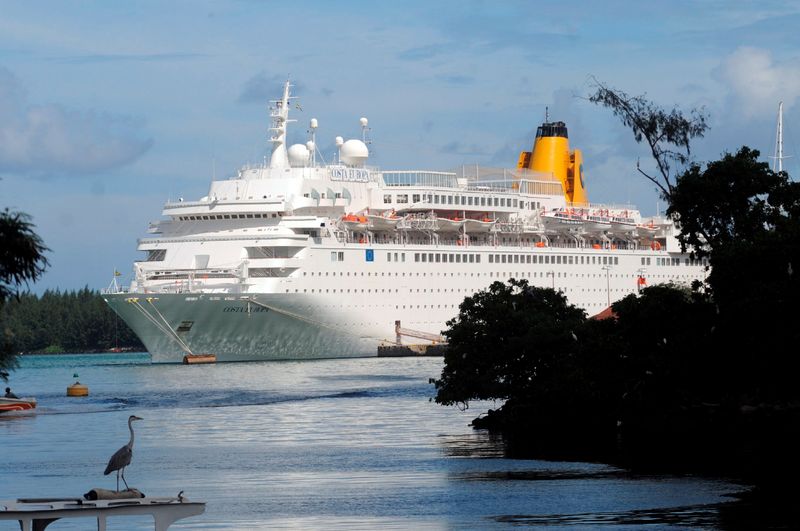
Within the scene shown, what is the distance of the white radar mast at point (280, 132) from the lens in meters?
89.0

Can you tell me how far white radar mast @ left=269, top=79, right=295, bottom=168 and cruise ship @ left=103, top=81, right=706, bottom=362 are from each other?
0.34ft

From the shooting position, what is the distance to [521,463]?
114ft

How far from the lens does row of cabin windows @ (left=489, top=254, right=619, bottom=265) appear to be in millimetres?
98050

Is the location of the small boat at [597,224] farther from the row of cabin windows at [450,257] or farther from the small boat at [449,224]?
the small boat at [449,224]

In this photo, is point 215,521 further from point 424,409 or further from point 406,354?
point 406,354

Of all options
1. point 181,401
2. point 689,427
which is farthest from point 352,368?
point 689,427

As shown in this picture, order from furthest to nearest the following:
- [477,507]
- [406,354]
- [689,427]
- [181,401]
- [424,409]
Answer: [406,354], [181,401], [424,409], [689,427], [477,507]

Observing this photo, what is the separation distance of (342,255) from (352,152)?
930 centimetres

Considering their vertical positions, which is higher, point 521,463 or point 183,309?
point 183,309

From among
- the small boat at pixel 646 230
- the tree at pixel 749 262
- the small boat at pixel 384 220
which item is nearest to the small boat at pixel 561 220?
the small boat at pixel 646 230

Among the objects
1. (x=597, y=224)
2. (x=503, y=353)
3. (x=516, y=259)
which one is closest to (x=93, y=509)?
(x=503, y=353)

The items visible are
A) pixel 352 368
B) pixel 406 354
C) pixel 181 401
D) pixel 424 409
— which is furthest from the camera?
pixel 406 354

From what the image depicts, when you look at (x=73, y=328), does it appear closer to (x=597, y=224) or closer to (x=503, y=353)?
(x=597, y=224)

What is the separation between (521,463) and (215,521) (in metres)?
10.2
